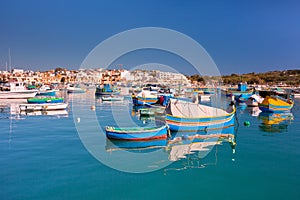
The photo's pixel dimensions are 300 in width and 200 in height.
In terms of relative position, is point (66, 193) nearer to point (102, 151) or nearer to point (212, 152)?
point (102, 151)

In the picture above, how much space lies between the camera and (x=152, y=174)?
10156 millimetres

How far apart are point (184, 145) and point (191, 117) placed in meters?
3.22

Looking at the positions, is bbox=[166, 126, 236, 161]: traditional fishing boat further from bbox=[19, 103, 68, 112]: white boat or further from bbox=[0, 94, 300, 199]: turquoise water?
bbox=[19, 103, 68, 112]: white boat

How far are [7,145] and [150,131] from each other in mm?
8357

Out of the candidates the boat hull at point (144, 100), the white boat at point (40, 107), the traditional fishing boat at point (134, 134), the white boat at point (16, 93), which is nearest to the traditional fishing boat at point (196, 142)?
the traditional fishing boat at point (134, 134)

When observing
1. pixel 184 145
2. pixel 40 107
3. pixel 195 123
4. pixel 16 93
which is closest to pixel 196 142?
pixel 184 145

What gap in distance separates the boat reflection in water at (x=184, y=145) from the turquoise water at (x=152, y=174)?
151 millimetres

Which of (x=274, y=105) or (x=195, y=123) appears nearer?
(x=195, y=123)

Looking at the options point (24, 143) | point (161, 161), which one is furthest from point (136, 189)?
point (24, 143)

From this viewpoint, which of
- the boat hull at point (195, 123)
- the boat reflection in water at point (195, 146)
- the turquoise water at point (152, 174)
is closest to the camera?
the turquoise water at point (152, 174)

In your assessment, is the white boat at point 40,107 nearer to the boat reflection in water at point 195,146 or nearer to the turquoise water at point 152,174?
the turquoise water at point 152,174

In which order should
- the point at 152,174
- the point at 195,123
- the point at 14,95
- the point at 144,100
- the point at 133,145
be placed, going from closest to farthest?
the point at 152,174
the point at 133,145
the point at 195,123
the point at 144,100
the point at 14,95

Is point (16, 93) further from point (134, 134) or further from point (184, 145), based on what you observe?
point (184, 145)

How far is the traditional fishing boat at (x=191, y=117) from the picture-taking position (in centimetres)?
1686
